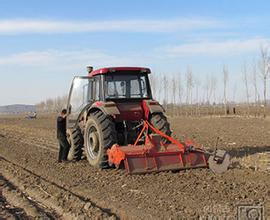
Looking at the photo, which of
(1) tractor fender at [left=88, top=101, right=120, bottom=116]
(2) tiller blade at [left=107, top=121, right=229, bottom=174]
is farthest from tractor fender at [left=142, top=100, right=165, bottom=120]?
(1) tractor fender at [left=88, top=101, right=120, bottom=116]

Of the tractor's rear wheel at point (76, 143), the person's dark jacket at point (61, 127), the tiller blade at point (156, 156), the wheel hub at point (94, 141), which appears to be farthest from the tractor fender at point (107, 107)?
the person's dark jacket at point (61, 127)

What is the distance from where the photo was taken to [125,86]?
1024 cm

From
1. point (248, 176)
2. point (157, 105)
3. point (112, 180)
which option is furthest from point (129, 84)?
point (248, 176)

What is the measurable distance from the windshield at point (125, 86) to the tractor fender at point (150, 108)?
528mm

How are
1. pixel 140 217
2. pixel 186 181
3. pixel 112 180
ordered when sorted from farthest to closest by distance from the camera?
1. pixel 112 180
2. pixel 186 181
3. pixel 140 217

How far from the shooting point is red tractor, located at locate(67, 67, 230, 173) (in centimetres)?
866

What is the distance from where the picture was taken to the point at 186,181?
25.2ft

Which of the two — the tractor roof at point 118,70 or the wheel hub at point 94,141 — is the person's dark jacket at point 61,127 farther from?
the tractor roof at point 118,70

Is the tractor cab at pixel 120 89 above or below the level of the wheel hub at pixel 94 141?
above

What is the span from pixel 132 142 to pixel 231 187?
3.49 meters

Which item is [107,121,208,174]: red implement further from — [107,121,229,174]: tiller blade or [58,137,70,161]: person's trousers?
[58,137,70,161]: person's trousers

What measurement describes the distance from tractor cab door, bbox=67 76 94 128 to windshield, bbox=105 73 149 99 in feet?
2.24

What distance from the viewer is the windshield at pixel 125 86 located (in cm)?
1005

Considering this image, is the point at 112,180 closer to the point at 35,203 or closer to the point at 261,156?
the point at 35,203
